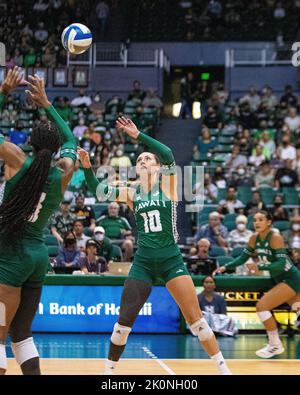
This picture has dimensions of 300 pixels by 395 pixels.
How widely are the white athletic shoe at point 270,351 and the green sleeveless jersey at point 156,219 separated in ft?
12.4

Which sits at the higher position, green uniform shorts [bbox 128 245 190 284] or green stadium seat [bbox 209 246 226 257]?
green stadium seat [bbox 209 246 226 257]

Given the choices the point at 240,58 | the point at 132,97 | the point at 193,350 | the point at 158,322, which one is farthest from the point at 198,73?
the point at 193,350

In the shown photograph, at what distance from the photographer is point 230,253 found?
1794 centimetres

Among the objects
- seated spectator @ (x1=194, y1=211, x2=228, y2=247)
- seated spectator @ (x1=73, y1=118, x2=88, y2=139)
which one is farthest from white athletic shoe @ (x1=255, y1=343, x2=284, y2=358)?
seated spectator @ (x1=73, y1=118, x2=88, y2=139)

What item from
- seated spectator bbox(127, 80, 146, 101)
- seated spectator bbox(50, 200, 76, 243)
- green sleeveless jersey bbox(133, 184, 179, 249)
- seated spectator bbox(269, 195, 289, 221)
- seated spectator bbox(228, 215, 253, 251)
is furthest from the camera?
seated spectator bbox(127, 80, 146, 101)

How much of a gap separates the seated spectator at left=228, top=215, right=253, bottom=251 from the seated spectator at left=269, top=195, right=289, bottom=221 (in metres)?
1.09

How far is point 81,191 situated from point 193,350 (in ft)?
25.7

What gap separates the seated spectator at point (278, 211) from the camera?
19344mm

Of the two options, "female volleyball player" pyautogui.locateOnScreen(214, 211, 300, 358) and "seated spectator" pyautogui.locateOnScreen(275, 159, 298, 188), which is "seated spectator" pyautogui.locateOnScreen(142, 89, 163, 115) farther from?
"female volleyball player" pyautogui.locateOnScreen(214, 211, 300, 358)

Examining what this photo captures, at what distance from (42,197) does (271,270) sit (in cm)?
705

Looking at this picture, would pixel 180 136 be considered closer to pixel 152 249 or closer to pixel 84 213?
pixel 84 213

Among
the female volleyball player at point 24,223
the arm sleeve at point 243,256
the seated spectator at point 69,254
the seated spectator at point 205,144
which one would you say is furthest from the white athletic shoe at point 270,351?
the seated spectator at point 205,144

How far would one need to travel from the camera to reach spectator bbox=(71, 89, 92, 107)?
25777mm

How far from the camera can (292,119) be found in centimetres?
2448
